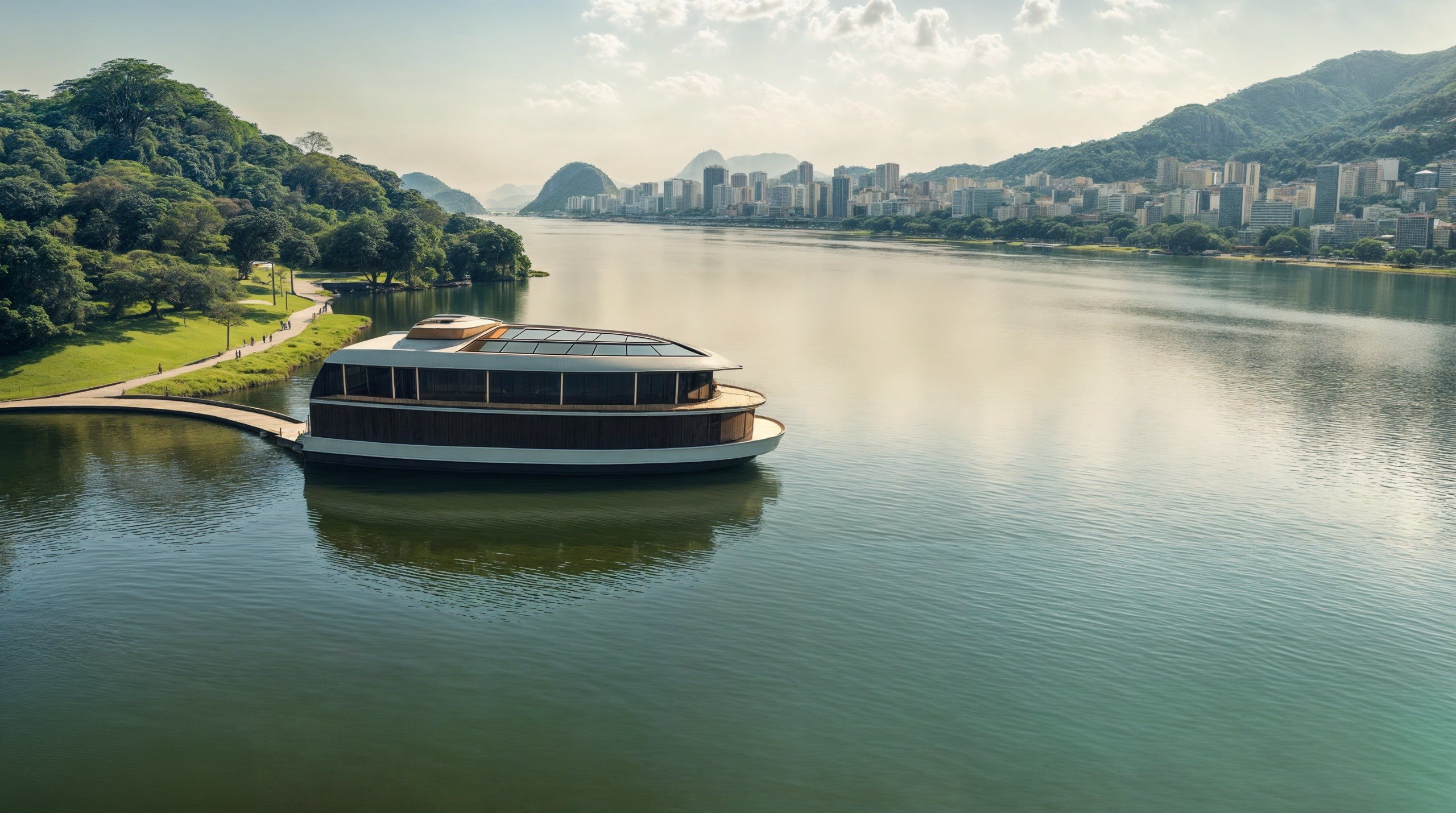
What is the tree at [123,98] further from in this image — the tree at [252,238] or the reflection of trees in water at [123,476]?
the reflection of trees in water at [123,476]

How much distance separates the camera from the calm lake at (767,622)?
19.3 m

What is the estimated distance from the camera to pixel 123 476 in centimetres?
3628

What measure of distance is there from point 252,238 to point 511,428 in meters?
62.3

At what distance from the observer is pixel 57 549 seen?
1153 inches

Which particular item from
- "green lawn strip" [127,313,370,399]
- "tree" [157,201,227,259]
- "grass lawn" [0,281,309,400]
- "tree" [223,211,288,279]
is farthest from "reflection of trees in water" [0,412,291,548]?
"tree" [223,211,288,279]

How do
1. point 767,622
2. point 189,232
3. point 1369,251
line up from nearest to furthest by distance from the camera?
point 767,622, point 189,232, point 1369,251

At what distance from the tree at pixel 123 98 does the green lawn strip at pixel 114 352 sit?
9569cm

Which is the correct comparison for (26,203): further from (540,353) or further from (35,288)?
(540,353)

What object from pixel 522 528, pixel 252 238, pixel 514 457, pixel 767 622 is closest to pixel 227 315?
pixel 252 238

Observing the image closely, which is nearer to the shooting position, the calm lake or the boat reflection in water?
the calm lake

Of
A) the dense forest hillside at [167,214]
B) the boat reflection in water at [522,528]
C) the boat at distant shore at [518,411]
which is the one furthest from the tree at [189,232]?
the boat reflection in water at [522,528]

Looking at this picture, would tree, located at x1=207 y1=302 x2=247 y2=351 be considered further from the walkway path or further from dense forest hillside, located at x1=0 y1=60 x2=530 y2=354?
the walkway path

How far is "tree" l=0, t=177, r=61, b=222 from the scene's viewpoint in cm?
7912

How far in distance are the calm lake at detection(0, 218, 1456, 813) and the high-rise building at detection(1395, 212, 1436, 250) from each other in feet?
579
